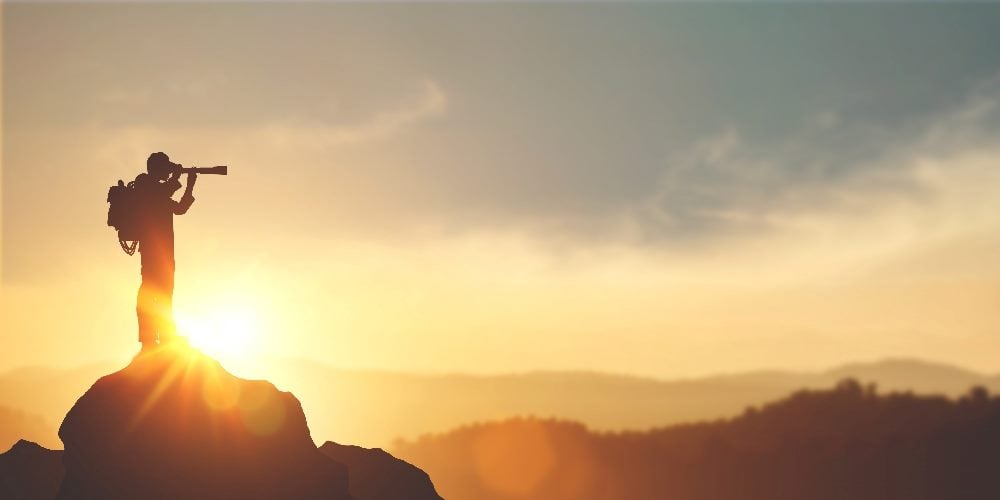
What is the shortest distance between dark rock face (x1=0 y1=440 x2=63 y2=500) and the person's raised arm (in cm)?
1508

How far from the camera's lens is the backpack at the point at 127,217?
Result: 2467cm

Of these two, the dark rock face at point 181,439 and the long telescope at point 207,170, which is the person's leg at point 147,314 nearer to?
the dark rock face at point 181,439

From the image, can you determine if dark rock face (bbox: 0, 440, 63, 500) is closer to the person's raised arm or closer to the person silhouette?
the person silhouette

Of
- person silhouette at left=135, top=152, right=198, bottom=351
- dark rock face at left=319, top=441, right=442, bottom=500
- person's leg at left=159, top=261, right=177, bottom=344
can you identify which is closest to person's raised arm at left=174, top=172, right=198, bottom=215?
person silhouette at left=135, top=152, right=198, bottom=351

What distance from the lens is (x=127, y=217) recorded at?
24703 millimetres

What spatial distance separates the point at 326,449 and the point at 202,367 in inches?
567

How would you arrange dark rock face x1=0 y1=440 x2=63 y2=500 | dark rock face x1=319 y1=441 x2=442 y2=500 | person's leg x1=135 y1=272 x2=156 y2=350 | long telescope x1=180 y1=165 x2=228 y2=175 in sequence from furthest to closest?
dark rock face x1=319 y1=441 x2=442 y2=500 < dark rock face x1=0 y1=440 x2=63 y2=500 < long telescope x1=180 y1=165 x2=228 y2=175 < person's leg x1=135 y1=272 x2=156 y2=350

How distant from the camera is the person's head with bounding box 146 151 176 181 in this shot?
24.7 meters

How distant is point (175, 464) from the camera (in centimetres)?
2359

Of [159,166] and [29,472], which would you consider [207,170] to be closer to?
[159,166]

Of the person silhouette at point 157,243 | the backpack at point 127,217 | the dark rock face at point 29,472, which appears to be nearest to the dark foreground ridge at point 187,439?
the person silhouette at point 157,243

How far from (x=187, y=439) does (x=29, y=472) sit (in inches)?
610

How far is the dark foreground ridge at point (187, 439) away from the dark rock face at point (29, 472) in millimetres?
12163

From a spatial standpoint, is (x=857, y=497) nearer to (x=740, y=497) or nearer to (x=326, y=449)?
(x=740, y=497)
